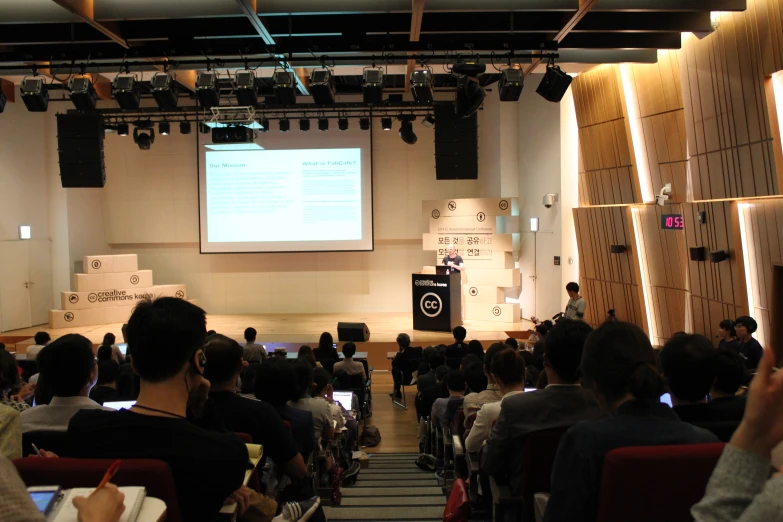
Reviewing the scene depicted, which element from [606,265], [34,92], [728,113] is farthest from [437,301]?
[34,92]

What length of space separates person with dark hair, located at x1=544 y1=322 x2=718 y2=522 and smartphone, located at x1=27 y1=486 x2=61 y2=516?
45.2 inches

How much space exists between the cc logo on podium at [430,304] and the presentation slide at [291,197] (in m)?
2.85

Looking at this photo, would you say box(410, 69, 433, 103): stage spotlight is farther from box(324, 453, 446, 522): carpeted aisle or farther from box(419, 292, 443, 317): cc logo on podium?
box(419, 292, 443, 317): cc logo on podium

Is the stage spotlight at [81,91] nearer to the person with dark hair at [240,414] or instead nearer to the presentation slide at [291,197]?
the presentation slide at [291,197]

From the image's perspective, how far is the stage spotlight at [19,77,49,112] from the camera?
737 cm

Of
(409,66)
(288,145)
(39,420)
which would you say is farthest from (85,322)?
(39,420)

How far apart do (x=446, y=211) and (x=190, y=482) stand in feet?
35.7

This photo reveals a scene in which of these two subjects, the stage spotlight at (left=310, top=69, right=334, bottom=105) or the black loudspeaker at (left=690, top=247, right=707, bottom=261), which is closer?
the stage spotlight at (left=310, top=69, right=334, bottom=105)

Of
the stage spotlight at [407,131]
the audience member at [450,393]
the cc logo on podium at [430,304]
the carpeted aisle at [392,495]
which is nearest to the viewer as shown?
the carpeted aisle at [392,495]

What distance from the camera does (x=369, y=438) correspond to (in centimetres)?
623

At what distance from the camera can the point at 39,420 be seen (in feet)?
8.16

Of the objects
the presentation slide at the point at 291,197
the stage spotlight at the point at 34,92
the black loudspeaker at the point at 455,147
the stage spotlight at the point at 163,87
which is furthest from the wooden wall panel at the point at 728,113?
the stage spotlight at the point at 34,92

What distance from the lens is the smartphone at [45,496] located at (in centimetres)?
131

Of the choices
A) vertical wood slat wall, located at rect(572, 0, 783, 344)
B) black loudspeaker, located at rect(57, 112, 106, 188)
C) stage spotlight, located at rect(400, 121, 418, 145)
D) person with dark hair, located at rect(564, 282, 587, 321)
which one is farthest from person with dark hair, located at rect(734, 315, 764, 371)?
black loudspeaker, located at rect(57, 112, 106, 188)
